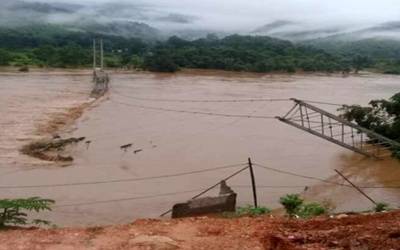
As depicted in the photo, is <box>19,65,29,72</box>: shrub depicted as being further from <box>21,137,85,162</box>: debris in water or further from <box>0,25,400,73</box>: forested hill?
<box>21,137,85,162</box>: debris in water

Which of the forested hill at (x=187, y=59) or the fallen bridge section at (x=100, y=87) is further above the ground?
the forested hill at (x=187, y=59)

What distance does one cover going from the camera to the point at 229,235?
6.48 meters

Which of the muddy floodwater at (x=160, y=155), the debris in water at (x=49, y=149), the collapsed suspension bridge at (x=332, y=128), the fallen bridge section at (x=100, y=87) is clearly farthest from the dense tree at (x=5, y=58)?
the debris in water at (x=49, y=149)

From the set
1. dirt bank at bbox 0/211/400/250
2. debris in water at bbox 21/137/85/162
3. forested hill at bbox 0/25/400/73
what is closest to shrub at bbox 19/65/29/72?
forested hill at bbox 0/25/400/73

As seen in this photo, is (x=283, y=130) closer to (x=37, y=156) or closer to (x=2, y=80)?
(x=37, y=156)

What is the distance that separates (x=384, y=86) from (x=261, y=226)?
52464mm

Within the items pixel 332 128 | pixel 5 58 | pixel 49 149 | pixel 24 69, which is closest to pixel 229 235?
pixel 49 149

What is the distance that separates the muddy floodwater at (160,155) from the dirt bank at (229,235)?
7381 millimetres

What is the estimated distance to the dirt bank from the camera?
241 inches

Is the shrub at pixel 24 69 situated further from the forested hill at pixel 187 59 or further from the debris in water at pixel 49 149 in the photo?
the debris in water at pixel 49 149

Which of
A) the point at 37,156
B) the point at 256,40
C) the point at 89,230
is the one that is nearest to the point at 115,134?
the point at 37,156

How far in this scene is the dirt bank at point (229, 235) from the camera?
20.1ft

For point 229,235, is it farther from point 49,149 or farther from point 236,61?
point 236,61

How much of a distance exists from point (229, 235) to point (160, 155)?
1602 centimetres
